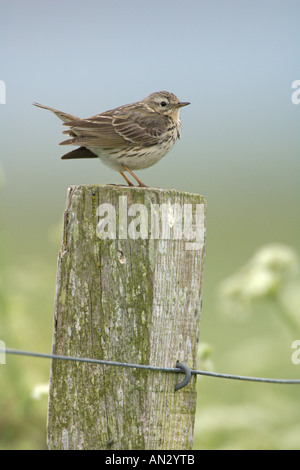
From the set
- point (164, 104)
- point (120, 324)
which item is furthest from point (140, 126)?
point (120, 324)

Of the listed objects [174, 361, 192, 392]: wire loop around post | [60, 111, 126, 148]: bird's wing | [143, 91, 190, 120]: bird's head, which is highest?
[143, 91, 190, 120]: bird's head

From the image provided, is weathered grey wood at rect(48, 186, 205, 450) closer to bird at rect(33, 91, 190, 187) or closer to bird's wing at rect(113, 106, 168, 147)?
bird at rect(33, 91, 190, 187)

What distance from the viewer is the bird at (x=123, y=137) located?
4770 millimetres

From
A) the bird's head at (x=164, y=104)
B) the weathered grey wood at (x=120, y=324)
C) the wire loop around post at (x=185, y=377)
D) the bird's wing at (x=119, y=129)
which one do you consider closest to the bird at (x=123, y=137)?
the bird's wing at (x=119, y=129)

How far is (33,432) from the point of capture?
15.5 ft

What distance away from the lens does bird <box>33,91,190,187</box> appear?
477 centimetres

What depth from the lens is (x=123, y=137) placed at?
4.88 m

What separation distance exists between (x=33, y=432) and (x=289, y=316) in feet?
6.66

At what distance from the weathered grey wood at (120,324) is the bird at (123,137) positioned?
172cm

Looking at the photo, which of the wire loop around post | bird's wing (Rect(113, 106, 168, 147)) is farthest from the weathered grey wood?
bird's wing (Rect(113, 106, 168, 147))

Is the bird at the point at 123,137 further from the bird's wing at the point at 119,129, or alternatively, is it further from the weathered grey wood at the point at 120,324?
the weathered grey wood at the point at 120,324

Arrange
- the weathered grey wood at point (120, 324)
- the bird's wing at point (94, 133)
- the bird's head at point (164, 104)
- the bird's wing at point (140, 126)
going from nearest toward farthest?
the weathered grey wood at point (120, 324) < the bird's wing at point (94, 133) < the bird's wing at point (140, 126) < the bird's head at point (164, 104)

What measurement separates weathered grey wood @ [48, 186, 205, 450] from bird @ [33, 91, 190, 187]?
1718 millimetres

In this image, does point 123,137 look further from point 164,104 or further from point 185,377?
point 185,377
